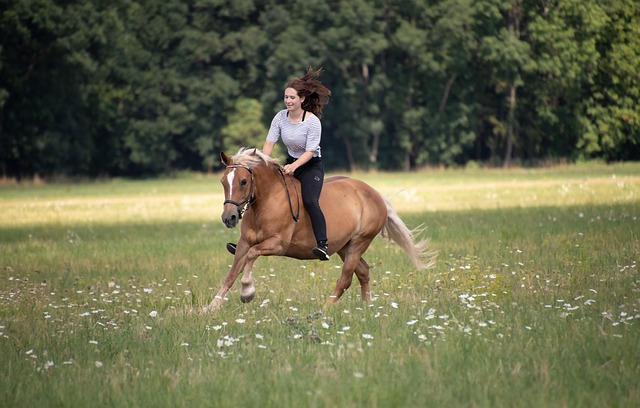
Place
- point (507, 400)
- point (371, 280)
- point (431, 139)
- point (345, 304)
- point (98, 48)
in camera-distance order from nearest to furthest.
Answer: point (507, 400) < point (345, 304) < point (371, 280) < point (98, 48) < point (431, 139)

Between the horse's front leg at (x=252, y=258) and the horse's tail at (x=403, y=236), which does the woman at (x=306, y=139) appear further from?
the horse's tail at (x=403, y=236)

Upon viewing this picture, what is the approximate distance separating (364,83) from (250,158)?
61148 mm

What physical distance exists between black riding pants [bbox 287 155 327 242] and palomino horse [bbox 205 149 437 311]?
0.09 m

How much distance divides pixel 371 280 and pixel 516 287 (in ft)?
8.35

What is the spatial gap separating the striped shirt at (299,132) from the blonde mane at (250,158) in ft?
0.99

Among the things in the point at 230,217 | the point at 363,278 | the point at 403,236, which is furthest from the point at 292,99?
the point at 403,236

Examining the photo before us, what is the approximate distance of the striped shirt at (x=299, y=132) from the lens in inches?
459

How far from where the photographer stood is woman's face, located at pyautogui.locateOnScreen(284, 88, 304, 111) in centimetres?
1148

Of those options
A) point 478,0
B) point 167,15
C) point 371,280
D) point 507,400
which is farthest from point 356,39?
point 507,400

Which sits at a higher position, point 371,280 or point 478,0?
point 478,0

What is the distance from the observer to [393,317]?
33.1 ft

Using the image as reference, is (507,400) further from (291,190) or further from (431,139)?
(431,139)

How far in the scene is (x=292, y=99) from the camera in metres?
11.5

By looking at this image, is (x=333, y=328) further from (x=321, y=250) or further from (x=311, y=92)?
(x=311, y=92)
